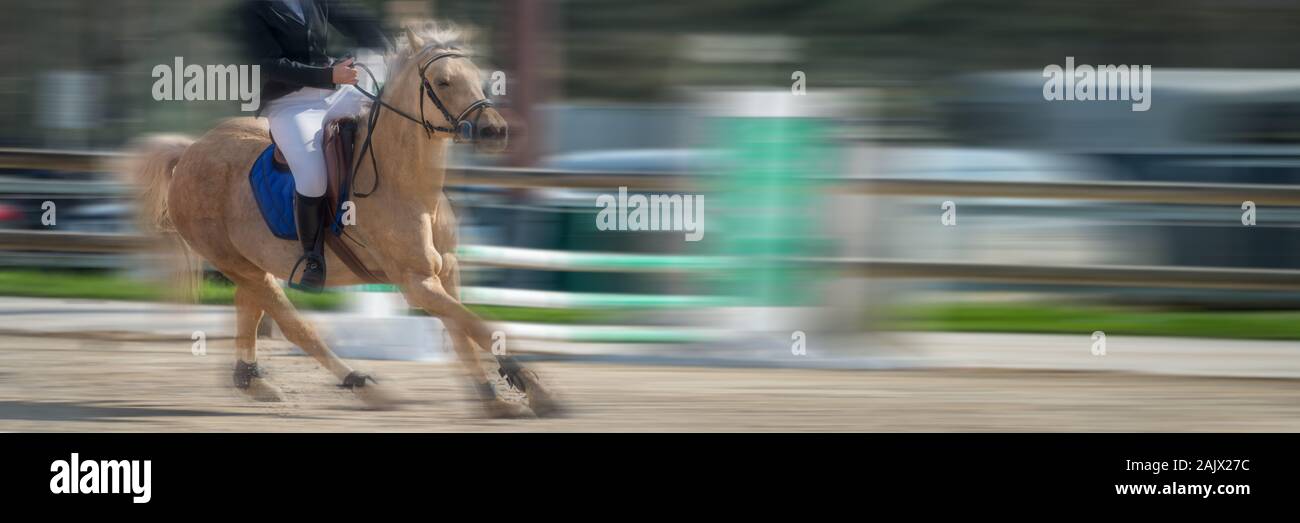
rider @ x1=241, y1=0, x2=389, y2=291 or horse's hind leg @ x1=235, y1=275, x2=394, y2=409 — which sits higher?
rider @ x1=241, y1=0, x2=389, y2=291

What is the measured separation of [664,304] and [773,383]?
1.16 metres

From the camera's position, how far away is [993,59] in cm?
1877

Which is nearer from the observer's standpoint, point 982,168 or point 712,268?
point 712,268

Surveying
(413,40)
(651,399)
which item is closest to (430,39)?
(413,40)

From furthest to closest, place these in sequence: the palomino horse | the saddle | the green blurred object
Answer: the green blurred object → the saddle → the palomino horse

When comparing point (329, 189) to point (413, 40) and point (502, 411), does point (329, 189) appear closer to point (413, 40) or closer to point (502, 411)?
point (413, 40)

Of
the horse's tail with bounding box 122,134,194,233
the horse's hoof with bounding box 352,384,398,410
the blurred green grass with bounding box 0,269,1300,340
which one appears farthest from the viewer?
the blurred green grass with bounding box 0,269,1300,340

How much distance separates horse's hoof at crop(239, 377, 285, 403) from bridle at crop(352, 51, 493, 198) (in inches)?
41.5

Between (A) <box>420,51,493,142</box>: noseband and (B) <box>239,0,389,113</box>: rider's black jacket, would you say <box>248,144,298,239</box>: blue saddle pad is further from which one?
(A) <box>420,51,493,142</box>: noseband

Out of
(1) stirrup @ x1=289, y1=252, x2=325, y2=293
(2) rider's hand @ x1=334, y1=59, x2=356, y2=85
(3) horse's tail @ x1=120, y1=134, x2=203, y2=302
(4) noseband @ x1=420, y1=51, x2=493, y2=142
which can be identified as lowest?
(1) stirrup @ x1=289, y1=252, x2=325, y2=293

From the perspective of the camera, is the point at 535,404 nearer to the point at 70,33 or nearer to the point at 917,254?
the point at 917,254

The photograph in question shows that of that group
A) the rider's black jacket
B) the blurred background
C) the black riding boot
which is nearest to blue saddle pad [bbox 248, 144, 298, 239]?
the black riding boot

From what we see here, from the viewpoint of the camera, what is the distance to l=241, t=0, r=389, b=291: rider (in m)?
6.68

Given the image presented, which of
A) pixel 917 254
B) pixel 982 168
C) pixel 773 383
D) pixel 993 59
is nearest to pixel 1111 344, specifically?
pixel 917 254
